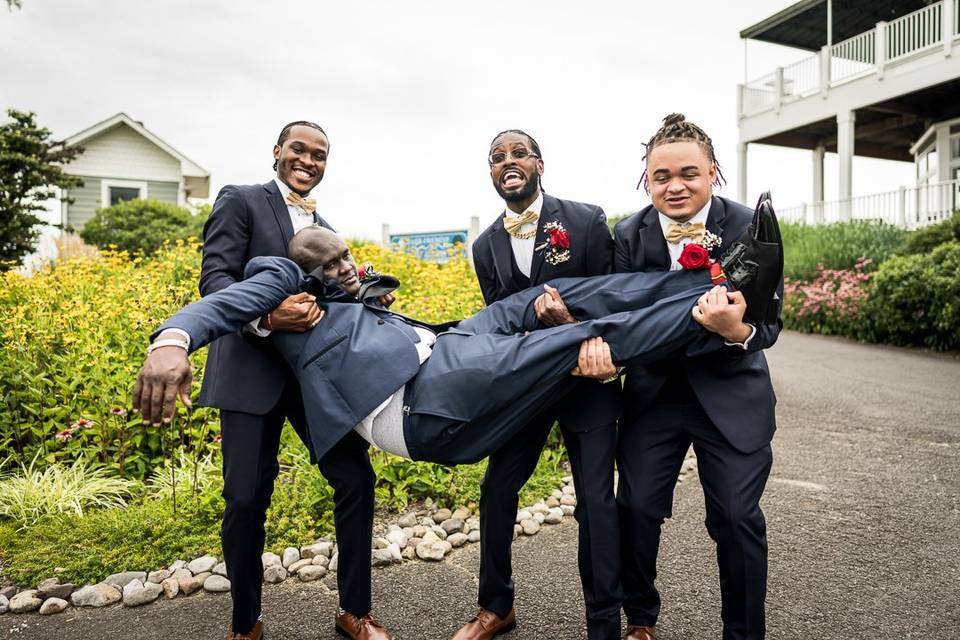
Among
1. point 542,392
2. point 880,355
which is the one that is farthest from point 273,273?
point 880,355

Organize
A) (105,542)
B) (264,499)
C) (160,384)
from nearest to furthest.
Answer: (160,384) → (264,499) → (105,542)

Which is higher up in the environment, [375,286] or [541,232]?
[541,232]

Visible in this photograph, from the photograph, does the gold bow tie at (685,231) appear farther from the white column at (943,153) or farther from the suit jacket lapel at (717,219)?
the white column at (943,153)

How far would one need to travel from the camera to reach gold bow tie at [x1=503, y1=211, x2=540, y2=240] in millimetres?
3215

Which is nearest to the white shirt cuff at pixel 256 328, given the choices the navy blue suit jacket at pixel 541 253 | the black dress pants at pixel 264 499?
the black dress pants at pixel 264 499

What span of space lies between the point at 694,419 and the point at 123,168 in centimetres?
2461

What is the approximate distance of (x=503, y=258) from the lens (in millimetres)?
3266

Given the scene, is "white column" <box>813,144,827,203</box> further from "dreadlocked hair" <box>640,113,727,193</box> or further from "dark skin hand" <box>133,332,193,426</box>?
"dark skin hand" <box>133,332,193,426</box>

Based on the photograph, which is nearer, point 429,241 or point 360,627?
point 360,627

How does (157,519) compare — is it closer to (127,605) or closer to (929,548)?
(127,605)

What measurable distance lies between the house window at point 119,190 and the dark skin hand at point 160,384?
2363 cm

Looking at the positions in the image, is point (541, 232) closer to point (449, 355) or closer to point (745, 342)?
point (449, 355)

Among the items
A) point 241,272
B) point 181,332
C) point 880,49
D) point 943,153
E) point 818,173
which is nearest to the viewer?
point 181,332

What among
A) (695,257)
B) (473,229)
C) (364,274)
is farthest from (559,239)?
(473,229)
